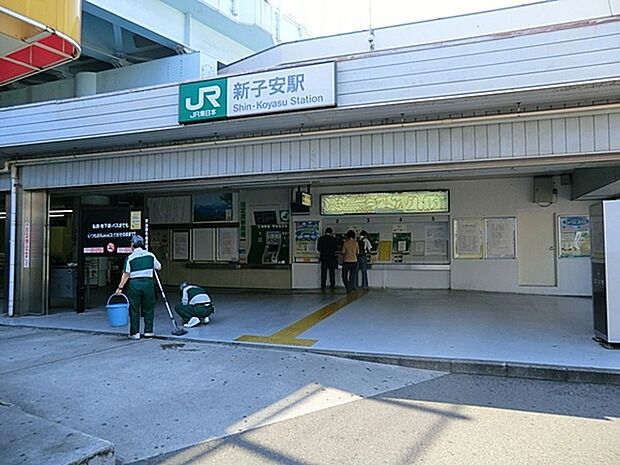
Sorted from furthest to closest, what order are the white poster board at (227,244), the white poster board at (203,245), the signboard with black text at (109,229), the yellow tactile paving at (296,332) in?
the white poster board at (203,245) < the white poster board at (227,244) < the signboard with black text at (109,229) < the yellow tactile paving at (296,332)

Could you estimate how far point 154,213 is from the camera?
15.0 m

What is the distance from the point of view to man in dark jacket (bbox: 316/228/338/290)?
12.1m

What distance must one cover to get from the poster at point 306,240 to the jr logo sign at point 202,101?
21.2 feet

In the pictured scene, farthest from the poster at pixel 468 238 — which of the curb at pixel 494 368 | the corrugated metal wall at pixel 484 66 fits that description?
the curb at pixel 494 368

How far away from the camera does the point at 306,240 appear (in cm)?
1314

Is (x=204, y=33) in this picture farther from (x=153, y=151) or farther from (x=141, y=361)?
(x=141, y=361)

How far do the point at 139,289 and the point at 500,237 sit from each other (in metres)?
8.44

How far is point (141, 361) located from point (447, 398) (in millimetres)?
3601

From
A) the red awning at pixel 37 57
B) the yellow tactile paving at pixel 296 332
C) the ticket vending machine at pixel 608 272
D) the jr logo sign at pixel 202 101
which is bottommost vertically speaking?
the yellow tactile paving at pixel 296 332

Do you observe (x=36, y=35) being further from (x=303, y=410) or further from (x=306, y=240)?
(x=306, y=240)

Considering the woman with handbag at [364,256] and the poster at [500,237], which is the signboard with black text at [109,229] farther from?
the poster at [500,237]

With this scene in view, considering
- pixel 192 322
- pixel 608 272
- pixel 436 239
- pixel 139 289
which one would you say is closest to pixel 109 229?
pixel 139 289

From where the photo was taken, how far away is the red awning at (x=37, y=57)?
3.45 metres

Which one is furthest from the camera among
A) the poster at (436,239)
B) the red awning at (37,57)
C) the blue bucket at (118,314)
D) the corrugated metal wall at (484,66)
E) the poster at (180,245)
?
the poster at (180,245)
